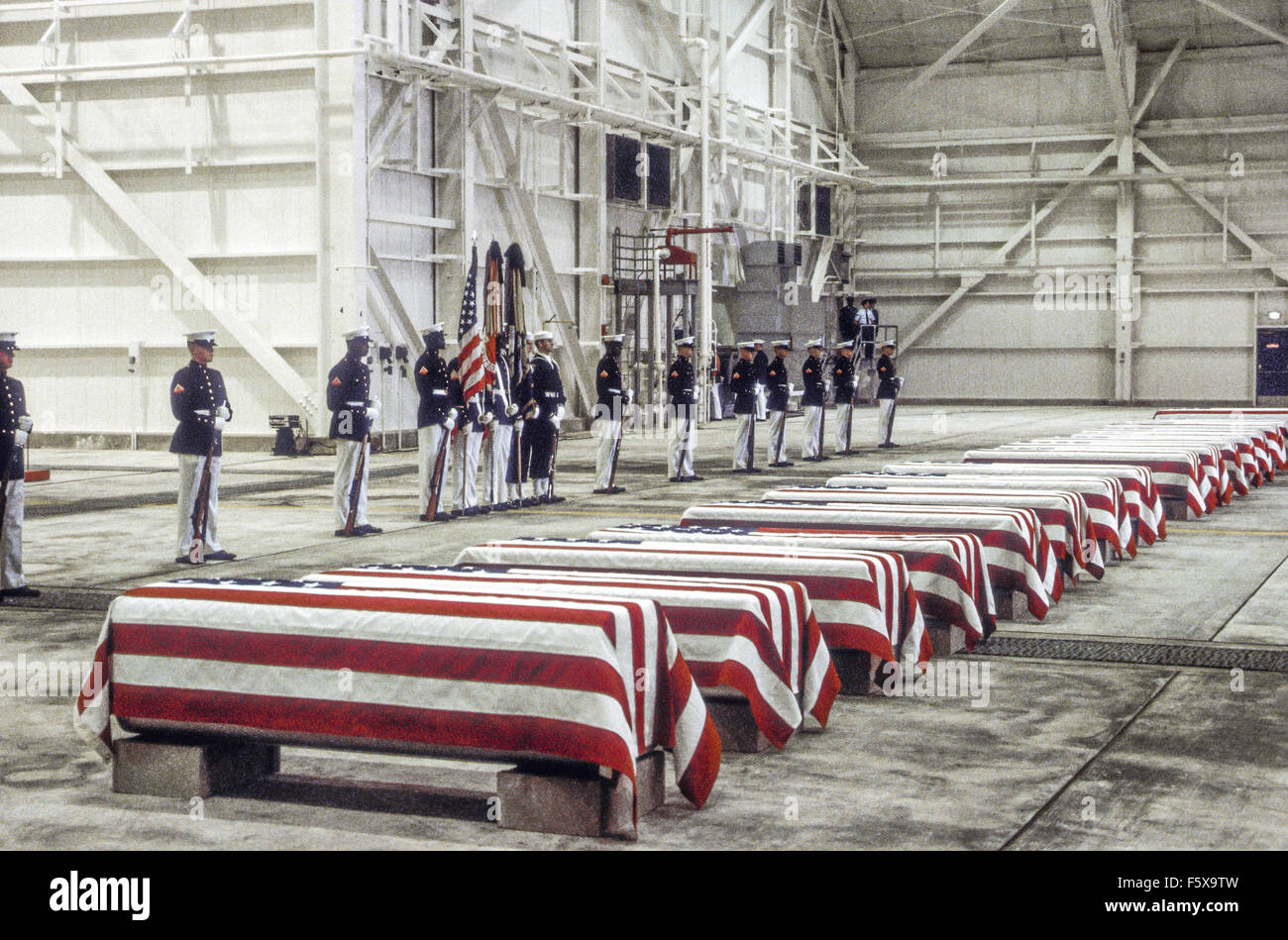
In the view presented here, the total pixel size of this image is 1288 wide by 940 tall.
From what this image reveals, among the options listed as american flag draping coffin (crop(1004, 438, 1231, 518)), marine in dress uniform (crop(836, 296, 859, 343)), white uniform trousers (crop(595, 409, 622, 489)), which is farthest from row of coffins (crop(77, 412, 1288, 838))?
marine in dress uniform (crop(836, 296, 859, 343))

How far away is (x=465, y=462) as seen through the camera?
1623cm

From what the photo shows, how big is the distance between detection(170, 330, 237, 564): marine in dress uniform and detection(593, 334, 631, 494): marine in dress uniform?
600 centimetres

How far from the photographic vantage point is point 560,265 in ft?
98.4

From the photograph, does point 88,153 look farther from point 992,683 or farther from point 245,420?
point 992,683

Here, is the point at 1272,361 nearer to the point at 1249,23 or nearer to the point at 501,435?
the point at 1249,23

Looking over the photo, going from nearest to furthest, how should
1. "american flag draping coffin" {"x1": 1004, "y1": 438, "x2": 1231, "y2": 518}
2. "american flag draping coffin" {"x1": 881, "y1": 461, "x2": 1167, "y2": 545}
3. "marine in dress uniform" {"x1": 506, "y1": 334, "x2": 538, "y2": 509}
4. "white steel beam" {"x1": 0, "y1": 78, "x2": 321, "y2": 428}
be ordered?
"american flag draping coffin" {"x1": 881, "y1": 461, "x2": 1167, "y2": 545} → "american flag draping coffin" {"x1": 1004, "y1": 438, "x2": 1231, "y2": 518} → "marine in dress uniform" {"x1": 506, "y1": 334, "x2": 538, "y2": 509} → "white steel beam" {"x1": 0, "y1": 78, "x2": 321, "y2": 428}

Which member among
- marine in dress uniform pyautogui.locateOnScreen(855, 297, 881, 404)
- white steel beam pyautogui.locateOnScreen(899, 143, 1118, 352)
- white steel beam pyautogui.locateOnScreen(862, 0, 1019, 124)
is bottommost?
marine in dress uniform pyautogui.locateOnScreen(855, 297, 881, 404)

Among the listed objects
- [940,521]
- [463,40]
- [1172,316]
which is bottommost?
[940,521]

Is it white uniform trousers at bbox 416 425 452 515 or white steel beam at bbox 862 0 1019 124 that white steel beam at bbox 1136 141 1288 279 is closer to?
white steel beam at bbox 862 0 1019 124

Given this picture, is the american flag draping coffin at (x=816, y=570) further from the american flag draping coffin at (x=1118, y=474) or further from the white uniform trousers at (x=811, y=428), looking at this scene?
the white uniform trousers at (x=811, y=428)

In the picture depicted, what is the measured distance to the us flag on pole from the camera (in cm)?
1584

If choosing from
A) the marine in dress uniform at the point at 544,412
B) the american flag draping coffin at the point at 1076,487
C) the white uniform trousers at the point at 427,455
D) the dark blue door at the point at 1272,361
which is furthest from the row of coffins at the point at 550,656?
the dark blue door at the point at 1272,361

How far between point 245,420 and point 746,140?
54.9 ft
